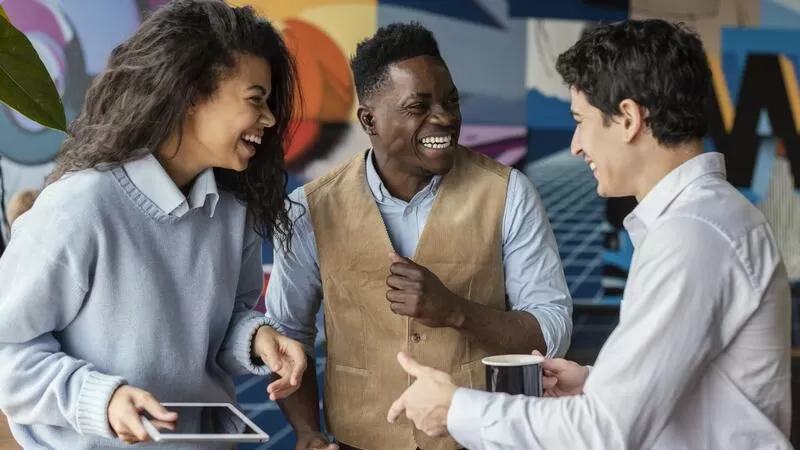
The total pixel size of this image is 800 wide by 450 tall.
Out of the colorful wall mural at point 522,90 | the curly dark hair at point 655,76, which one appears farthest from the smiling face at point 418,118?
the colorful wall mural at point 522,90

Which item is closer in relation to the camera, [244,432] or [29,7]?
[244,432]

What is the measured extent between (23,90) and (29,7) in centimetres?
326

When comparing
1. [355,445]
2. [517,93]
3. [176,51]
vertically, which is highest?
[176,51]

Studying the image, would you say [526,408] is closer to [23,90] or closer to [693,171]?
[693,171]

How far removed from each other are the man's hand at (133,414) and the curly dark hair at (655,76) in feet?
2.70

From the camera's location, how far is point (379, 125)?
233cm

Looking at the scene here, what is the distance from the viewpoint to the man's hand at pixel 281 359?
6.20 ft

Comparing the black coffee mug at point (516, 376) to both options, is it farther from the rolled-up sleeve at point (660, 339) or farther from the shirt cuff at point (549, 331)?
the shirt cuff at point (549, 331)

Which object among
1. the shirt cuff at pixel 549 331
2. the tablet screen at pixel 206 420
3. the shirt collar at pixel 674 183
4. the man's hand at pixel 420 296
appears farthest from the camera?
the shirt cuff at pixel 549 331

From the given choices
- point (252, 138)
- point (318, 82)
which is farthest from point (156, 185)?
point (318, 82)

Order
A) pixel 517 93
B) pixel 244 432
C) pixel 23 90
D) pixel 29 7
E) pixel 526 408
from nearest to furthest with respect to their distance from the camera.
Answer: pixel 23 90, pixel 526 408, pixel 244 432, pixel 29 7, pixel 517 93

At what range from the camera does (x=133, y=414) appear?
1.56 meters

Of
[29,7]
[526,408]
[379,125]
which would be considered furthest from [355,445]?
[29,7]

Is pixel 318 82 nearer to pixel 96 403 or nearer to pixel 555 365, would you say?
pixel 555 365
